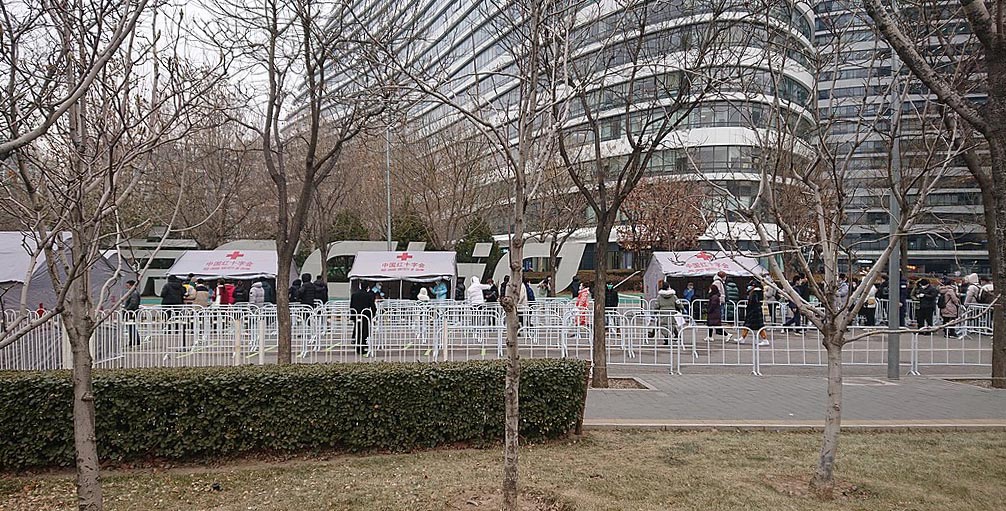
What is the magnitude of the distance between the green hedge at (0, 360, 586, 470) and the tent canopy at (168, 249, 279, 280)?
19008 millimetres

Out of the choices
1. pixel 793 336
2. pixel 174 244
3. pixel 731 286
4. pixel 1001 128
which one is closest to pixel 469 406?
pixel 1001 128

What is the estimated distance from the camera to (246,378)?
22.0 feet

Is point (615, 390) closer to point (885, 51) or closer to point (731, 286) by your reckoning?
point (885, 51)

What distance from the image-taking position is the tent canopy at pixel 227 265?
82.5ft

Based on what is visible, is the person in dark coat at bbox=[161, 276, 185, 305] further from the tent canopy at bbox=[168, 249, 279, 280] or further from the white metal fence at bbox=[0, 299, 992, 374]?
the tent canopy at bbox=[168, 249, 279, 280]

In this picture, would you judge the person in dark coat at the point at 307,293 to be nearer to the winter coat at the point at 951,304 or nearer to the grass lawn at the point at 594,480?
the grass lawn at the point at 594,480

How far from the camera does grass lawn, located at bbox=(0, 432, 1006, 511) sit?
5.46 m

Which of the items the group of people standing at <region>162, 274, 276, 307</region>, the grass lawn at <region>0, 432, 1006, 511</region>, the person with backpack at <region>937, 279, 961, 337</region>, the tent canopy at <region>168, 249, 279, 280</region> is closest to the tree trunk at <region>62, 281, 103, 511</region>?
the grass lawn at <region>0, 432, 1006, 511</region>

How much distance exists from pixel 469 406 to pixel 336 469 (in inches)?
56.9

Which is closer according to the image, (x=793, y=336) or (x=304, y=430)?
(x=304, y=430)

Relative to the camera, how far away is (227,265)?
25.6 metres

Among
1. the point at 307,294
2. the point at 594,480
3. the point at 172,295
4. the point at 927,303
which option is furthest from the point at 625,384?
the point at 172,295

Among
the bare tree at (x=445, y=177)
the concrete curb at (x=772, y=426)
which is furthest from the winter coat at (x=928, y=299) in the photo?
the bare tree at (x=445, y=177)

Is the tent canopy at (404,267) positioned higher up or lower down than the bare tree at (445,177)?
lower down
